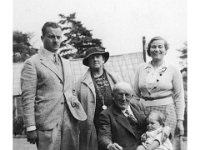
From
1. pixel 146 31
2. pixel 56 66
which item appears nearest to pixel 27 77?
pixel 56 66

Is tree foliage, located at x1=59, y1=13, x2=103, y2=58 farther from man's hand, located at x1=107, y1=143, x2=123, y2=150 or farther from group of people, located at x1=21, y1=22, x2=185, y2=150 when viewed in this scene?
man's hand, located at x1=107, y1=143, x2=123, y2=150

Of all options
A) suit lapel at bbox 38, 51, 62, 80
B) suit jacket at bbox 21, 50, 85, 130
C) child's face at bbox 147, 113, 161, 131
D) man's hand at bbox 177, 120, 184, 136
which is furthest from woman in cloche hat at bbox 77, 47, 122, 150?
man's hand at bbox 177, 120, 184, 136

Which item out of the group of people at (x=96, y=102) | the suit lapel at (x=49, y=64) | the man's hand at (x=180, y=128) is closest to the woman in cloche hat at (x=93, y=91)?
the group of people at (x=96, y=102)

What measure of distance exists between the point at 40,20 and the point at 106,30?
93 centimetres

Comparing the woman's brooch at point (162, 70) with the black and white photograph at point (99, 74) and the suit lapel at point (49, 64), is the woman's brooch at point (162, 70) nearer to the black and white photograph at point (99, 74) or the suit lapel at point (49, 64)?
the black and white photograph at point (99, 74)

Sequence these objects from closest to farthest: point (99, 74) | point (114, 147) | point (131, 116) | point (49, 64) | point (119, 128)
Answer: point (114, 147)
point (119, 128)
point (131, 116)
point (49, 64)
point (99, 74)

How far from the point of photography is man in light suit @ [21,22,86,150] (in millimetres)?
4496

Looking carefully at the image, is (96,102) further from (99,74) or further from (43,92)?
(43,92)

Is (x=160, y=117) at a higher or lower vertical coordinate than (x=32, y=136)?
Answer: higher

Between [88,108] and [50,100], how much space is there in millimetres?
498

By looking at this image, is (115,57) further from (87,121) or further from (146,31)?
(87,121)

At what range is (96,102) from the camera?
470 cm

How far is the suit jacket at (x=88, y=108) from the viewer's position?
4.68 meters

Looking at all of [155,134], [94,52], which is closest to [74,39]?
[94,52]
